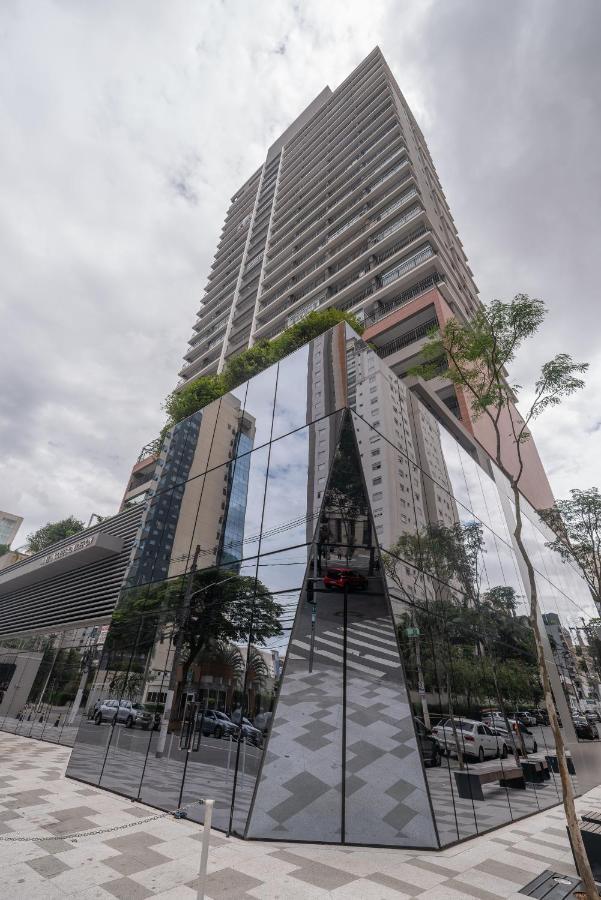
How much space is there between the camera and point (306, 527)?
27.7 feet

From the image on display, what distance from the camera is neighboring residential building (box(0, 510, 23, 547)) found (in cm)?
13088

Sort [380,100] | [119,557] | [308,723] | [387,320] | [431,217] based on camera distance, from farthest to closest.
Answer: [380,100] → [431,217] → [387,320] → [119,557] → [308,723]

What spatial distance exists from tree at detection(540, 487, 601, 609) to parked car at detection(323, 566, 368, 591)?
77.5 feet

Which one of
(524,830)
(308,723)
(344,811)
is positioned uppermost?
(308,723)

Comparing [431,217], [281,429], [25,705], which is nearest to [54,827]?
[281,429]

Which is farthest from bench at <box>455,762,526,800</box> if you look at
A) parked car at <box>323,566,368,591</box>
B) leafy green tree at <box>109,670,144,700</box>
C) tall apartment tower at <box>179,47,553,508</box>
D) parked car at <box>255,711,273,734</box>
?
tall apartment tower at <box>179,47,553,508</box>

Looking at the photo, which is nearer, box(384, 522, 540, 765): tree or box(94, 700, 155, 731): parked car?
box(384, 522, 540, 765): tree

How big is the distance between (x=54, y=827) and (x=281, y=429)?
839 centimetres

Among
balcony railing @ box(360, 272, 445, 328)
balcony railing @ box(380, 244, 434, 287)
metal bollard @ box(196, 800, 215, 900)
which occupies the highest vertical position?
balcony railing @ box(380, 244, 434, 287)

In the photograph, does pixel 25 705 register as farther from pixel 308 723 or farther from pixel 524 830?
pixel 524 830

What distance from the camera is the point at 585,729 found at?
52.1 ft

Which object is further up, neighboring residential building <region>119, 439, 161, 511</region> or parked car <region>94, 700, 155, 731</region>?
neighboring residential building <region>119, 439, 161, 511</region>

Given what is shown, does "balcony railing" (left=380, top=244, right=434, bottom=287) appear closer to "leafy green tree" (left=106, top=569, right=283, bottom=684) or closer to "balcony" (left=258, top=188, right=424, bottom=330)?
"balcony" (left=258, top=188, right=424, bottom=330)

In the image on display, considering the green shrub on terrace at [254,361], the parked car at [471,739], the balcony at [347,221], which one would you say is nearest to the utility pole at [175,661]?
the parked car at [471,739]
